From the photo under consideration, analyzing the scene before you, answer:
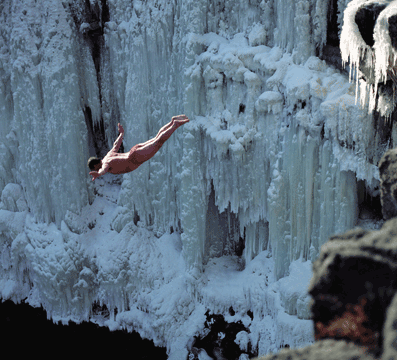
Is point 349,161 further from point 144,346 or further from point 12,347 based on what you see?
point 12,347

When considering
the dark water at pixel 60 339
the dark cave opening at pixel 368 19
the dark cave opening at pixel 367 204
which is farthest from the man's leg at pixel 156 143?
the dark water at pixel 60 339

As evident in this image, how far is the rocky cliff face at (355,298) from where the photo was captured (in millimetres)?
1073

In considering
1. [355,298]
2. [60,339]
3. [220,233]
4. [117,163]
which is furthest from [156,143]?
[60,339]

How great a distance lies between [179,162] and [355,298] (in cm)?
530

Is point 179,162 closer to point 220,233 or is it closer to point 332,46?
point 220,233

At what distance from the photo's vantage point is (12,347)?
7.86m

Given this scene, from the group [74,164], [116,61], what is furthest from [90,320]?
[116,61]

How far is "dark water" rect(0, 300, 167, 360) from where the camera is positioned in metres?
6.88

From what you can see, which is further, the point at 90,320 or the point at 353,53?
the point at 90,320

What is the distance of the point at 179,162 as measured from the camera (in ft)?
20.9

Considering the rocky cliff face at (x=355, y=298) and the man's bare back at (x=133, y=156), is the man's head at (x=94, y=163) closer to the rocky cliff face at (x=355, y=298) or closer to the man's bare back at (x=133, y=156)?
the man's bare back at (x=133, y=156)

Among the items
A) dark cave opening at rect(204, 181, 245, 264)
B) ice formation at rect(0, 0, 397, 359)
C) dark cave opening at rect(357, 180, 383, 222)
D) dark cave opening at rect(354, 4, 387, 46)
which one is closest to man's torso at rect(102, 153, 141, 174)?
ice formation at rect(0, 0, 397, 359)

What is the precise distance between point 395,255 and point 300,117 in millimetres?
3852

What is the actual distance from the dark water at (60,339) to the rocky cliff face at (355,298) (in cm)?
590
